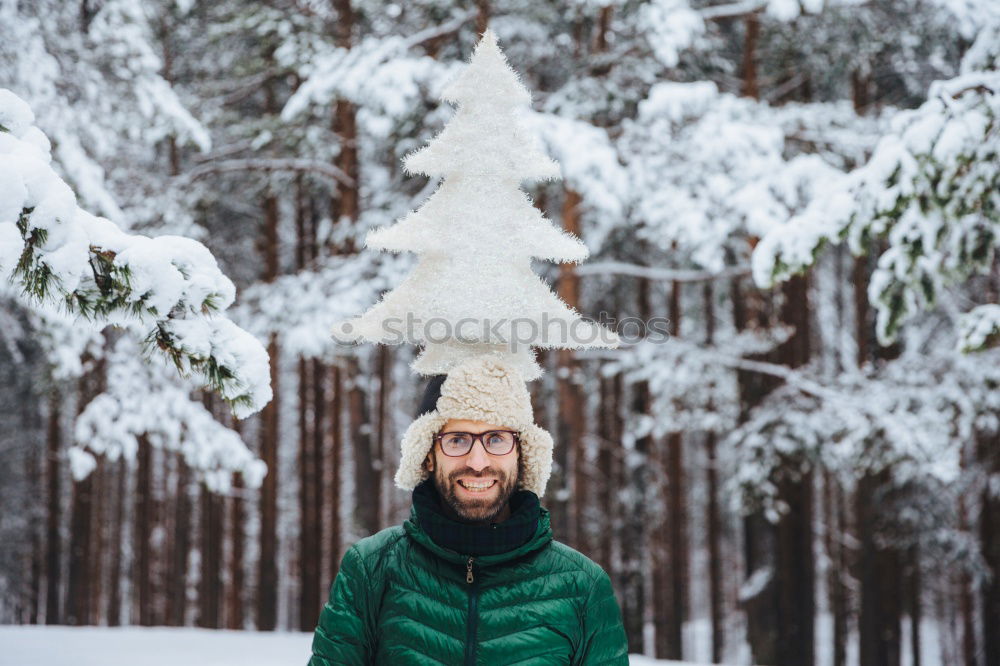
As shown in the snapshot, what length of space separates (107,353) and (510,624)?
6.84 metres

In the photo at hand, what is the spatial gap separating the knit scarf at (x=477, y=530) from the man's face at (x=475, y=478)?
4cm

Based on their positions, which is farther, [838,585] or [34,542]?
[34,542]

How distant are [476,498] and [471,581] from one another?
25 centimetres

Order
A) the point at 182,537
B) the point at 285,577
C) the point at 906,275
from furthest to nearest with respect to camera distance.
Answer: the point at 285,577
the point at 182,537
the point at 906,275

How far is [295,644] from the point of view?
8.55 meters

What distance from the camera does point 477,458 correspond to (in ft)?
9.14

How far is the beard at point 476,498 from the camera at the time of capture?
8.88 ft

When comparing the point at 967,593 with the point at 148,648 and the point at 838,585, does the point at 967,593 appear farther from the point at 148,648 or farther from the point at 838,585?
the point at 148,648

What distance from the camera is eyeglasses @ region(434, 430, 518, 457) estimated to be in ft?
9.30

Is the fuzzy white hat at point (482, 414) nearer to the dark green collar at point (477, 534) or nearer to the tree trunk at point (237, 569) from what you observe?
the dark green collar at point (477, 534)

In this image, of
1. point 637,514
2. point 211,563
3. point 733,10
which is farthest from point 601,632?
point 211,563

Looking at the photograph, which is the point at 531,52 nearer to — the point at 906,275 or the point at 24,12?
the point at 24,12

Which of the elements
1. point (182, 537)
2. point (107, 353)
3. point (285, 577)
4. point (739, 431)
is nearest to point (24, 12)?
point (107, 353)

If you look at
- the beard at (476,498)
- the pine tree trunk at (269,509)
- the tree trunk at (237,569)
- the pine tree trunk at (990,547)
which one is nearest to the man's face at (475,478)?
the beard at (476,498)
